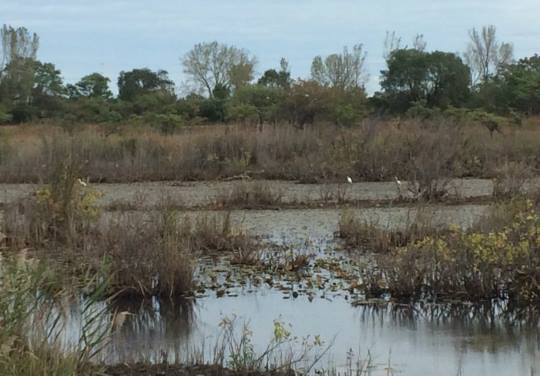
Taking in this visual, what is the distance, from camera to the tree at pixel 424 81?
57.0 metres

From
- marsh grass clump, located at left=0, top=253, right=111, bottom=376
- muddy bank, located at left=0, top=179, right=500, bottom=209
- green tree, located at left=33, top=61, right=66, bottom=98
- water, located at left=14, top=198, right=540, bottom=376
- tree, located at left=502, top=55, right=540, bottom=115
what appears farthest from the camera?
green tree, located at left=33, top=61, right=66, bottom=98

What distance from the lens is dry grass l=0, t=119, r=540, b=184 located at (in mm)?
24953

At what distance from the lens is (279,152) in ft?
90.2

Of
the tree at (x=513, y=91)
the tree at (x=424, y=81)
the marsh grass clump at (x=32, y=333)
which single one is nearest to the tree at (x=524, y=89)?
the tree at (x=513, y=91)

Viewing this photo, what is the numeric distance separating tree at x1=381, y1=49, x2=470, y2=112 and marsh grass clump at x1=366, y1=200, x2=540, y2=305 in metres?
46.7

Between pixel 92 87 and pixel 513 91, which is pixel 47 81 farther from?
pixel 513 91

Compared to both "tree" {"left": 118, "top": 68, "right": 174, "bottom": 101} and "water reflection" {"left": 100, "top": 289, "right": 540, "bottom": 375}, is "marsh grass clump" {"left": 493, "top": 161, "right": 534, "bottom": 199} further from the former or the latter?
"tree" {"left": 118, "top": 68, "right": 174, "bottom": 101}

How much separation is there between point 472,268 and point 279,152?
17781 millimetres

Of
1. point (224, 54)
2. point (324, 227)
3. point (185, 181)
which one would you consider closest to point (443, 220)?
point (324, 227)

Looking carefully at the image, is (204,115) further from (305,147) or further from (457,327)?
(457,327)

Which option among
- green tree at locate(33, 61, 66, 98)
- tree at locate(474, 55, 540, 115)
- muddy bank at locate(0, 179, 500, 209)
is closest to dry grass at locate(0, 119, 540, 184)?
muddy bank at locate(0, 179, 500, 209)

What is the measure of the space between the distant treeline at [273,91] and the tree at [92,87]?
0.24 ft

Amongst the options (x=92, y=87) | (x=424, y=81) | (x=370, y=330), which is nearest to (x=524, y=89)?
(x=424, y=81)

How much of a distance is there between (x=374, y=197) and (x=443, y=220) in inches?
238
